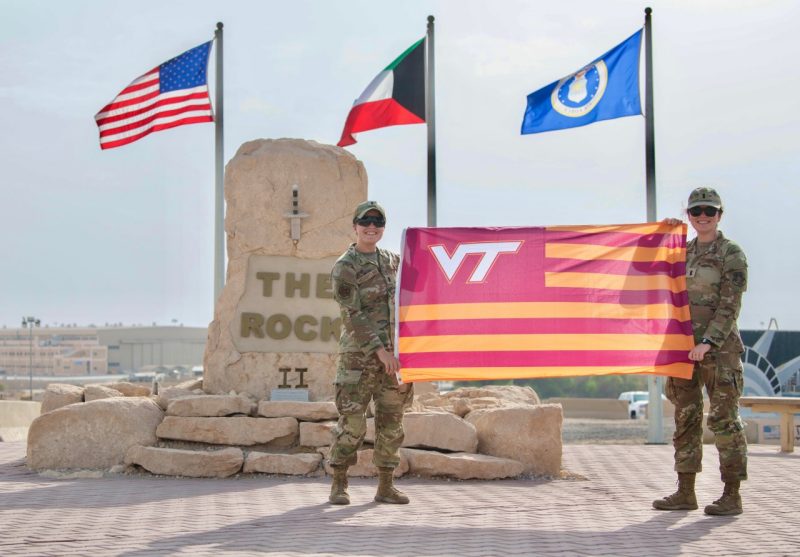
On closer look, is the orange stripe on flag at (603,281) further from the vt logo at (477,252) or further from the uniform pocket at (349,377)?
the uniform pocket at (349,377)

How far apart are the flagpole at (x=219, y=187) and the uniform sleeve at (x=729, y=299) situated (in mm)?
8516

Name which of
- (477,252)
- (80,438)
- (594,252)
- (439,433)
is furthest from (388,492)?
(80,438)

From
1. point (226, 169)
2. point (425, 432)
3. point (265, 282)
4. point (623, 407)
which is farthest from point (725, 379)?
point (623, 407)

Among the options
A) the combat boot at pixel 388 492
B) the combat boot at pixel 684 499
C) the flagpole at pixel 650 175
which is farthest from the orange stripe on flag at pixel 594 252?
the flagpole at pixel 650 175

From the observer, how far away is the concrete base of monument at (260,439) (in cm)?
959

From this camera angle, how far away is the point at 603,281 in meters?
7.88

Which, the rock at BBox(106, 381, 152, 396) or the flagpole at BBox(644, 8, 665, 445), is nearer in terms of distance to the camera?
the rock at BBox(106, 381, 152, 396)

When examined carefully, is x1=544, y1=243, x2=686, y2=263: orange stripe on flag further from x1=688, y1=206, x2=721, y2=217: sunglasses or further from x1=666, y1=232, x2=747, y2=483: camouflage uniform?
x1=688, y1=206, x2=721, y2=217: sunglasses

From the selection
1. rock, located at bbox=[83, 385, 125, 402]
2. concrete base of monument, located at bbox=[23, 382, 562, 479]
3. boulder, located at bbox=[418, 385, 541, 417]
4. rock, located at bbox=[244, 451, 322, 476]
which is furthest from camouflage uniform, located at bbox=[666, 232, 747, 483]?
rock, located at bbox=[83, 385, 125, 402]

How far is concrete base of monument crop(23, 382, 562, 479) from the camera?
31.4 ft

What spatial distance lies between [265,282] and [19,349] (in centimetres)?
11689

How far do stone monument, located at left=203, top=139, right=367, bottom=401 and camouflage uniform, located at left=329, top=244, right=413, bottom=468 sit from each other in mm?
3216

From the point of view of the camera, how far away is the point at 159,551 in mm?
5684

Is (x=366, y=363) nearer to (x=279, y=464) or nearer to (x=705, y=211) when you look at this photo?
(x=279, y=464)
